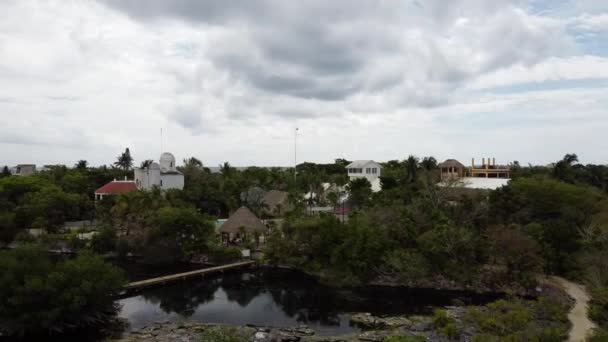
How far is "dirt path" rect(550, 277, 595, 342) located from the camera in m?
18.6

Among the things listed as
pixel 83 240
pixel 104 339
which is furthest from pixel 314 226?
pixel 83 240

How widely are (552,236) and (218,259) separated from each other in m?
24.4

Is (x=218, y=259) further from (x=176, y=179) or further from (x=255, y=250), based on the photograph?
(x=176, y=179)

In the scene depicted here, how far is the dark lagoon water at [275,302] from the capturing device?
23.6 m

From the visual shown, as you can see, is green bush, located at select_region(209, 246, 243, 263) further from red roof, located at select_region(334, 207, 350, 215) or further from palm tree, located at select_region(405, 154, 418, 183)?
palm tree, located at select_region(405, 154, 418, 183)

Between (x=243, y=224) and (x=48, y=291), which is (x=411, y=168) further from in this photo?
(x=48, y=291)

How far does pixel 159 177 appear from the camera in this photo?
59.3 metres

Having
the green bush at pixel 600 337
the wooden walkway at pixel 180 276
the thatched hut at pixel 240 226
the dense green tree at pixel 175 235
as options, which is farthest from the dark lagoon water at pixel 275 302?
the green bush at pixel 600 337

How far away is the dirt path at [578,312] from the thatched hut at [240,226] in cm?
2286

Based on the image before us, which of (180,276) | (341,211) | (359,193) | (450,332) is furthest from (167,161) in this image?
(450,332)

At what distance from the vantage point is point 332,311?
24844 mm

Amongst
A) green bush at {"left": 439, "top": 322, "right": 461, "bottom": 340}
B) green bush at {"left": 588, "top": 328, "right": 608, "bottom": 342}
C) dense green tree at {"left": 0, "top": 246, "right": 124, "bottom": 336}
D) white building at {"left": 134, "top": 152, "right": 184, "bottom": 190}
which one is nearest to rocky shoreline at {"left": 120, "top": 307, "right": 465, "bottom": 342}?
green bush at {"left": 439, "top": 322, "right": 461, "bottom": 340}

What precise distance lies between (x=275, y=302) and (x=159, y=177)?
37636mm

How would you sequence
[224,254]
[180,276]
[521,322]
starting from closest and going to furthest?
[521,322] → [180,276] → [224,254]
